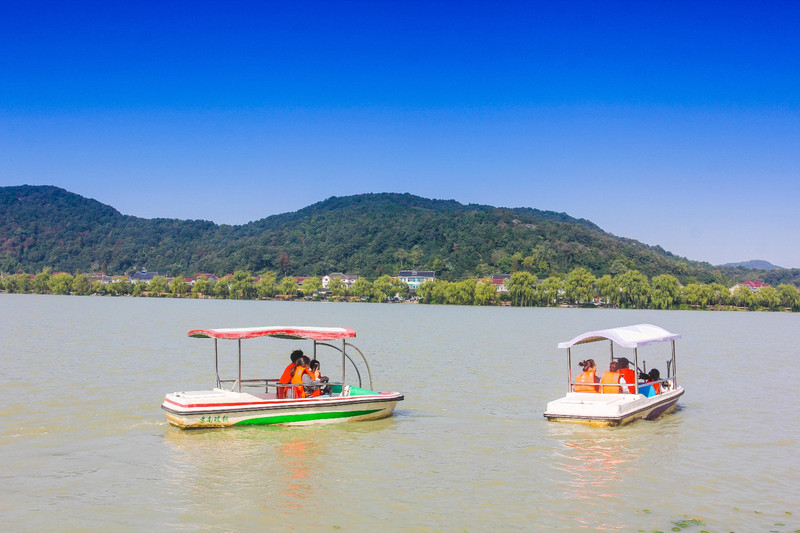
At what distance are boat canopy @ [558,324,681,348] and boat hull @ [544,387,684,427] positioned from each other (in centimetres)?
136

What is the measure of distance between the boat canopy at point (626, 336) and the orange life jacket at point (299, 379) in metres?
6.63

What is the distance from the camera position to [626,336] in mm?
19422

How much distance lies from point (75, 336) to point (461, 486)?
37212 millimetres

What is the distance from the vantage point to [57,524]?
10547 mm

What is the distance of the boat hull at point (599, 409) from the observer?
1755cm

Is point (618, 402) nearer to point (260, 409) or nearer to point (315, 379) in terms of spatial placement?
point (315, 379)

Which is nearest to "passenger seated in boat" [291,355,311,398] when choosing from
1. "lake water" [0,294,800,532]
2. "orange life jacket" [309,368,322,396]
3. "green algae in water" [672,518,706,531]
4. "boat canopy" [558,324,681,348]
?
"orange life jacket" [309,368,322,396]

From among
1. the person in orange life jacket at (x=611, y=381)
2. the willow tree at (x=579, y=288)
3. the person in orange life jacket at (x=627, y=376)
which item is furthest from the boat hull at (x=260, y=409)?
the willow tree at (x=579, y=288)

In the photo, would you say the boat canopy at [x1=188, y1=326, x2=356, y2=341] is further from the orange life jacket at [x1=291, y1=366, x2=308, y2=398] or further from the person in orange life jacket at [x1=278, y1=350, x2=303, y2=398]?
the orange life jacket at [x1=291, y1=366, x2=308, y2=398]

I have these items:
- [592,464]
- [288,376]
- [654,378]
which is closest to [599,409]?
[592,464]

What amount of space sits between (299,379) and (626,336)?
8.70m

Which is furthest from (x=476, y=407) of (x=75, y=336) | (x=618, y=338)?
(x=75, y=336)

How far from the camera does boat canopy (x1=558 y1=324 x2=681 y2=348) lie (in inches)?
742

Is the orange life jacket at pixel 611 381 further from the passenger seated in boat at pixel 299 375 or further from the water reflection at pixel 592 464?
the passenger seated in boat at pixel 299 375
